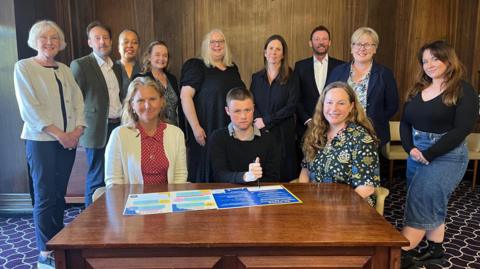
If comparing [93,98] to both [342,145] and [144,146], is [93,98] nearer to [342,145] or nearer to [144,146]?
[144,146]

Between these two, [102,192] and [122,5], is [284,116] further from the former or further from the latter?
[122,5]

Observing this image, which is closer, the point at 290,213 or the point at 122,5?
the point at 290,213

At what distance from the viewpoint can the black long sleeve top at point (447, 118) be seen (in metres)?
2.16

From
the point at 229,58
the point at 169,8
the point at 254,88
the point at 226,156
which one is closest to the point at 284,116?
the point at 254,88

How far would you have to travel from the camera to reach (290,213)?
1.51 metres

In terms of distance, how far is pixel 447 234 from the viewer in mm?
3061

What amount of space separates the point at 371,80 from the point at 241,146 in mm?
1141

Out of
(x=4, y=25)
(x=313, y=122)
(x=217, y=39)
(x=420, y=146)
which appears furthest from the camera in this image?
(x=4, y=25)

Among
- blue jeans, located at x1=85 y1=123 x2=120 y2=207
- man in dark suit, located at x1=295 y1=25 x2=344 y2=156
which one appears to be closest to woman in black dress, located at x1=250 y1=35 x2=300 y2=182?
man in dark suit, located at x1=295 y1=25 x2=344 y2=156

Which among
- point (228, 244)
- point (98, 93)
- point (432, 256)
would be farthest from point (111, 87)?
point (432, 256)

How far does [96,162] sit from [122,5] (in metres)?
2.12

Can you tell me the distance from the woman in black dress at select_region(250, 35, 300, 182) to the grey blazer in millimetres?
1078

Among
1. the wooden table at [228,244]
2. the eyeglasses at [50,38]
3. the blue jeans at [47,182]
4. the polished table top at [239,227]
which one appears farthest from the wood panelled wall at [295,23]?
the wooden table at [228,244]

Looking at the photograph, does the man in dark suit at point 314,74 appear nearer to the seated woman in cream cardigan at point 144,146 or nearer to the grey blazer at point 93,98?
the seated woman in cream cardigan at point 144,146
